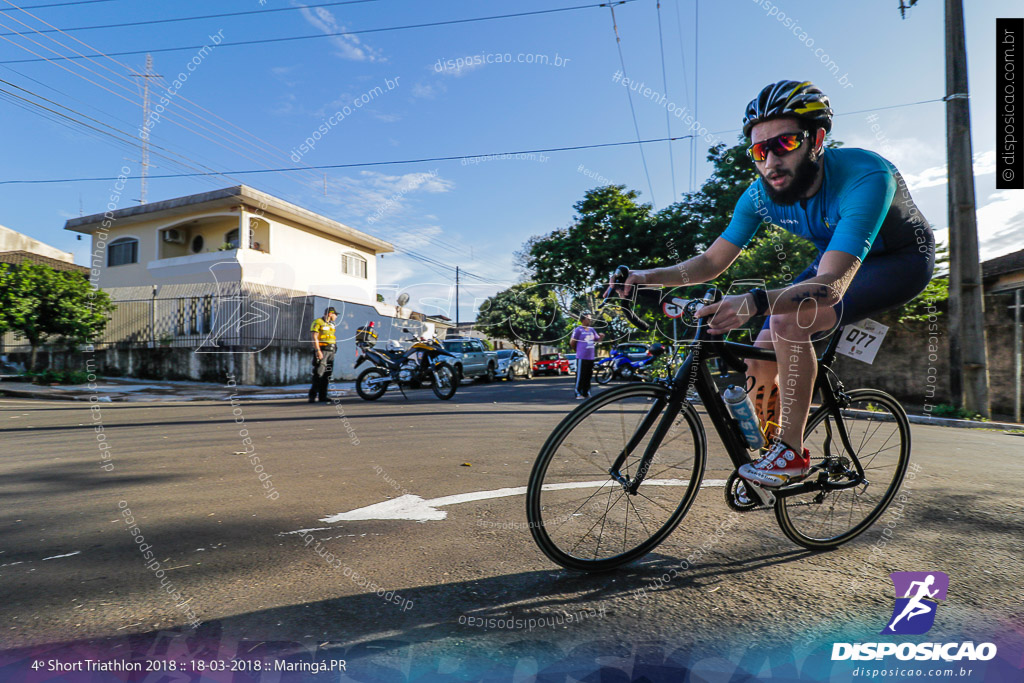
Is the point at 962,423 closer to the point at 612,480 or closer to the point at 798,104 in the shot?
the point at 798,104

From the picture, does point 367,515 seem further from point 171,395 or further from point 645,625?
point 171,395

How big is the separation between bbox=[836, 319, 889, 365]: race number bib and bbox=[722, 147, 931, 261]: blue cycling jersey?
0.37m

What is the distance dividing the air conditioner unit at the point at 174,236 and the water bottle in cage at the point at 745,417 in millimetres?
26939

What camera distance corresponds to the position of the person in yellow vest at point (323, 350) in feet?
35.7

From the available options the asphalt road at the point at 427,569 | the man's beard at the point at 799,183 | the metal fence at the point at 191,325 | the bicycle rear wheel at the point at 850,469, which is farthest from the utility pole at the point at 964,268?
the metal fence at the point at 191,325

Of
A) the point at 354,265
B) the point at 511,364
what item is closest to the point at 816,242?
the point at 511,364

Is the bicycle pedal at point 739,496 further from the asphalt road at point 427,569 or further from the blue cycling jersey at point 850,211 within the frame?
the blue cycling jersey at point 850,211

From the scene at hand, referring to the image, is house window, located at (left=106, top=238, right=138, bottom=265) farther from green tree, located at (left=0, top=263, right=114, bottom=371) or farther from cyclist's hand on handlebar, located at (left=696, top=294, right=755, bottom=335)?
cyclist's hand on handlebar, located at (left=696, top=294, right=755, bottom=335)

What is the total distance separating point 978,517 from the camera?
300cm

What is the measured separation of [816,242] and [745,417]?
0.99 metres

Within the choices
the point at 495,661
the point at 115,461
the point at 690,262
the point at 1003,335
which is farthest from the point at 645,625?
the point at 1003,335

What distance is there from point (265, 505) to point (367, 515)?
0.67 metres

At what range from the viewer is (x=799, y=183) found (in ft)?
7.90

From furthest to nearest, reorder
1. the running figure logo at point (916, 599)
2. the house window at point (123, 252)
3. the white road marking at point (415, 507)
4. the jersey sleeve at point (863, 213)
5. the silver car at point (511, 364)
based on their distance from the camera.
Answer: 1. the house window at point (123, 252)
2. the silver car at point (511, 364)
3. the white road marking at point (415, 507)
4. the jersey sleeve at point (863, 213)
5. the running figure logo at point (916, 599)
